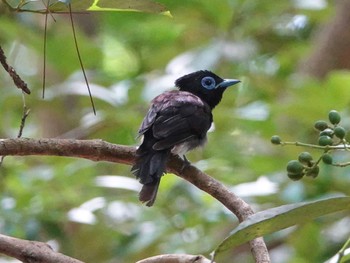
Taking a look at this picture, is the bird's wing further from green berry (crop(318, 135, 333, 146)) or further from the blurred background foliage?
green berry (crop(318, 135, 333, 146))

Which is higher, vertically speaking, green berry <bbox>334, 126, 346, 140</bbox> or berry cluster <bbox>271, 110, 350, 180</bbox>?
green berry <bbox>334, 126, 346, 140</bbox>

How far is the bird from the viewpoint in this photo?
244 centimetres

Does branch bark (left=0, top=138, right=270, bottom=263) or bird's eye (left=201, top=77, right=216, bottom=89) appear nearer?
branch bark (left=0, top=138, right=270, bottom=263)

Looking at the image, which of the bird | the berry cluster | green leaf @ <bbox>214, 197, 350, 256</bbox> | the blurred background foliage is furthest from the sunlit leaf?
the blurred background foliage

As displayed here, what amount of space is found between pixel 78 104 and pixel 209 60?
912 millimetres

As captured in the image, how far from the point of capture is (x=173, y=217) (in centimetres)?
341

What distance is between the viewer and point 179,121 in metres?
2.93

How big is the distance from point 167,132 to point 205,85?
2.36ft

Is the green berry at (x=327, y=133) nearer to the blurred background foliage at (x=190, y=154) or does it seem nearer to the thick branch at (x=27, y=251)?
the thick branch at (x=27, y=251)

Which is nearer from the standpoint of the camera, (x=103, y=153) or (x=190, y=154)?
(x=103, y=153)

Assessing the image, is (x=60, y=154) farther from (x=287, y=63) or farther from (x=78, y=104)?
(x=287, y=63)

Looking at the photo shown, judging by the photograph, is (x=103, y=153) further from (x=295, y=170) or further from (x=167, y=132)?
(x=167, y=132)

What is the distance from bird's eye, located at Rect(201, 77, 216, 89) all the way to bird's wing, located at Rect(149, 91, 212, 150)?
321 millimetres

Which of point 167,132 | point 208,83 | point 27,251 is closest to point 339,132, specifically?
point 27,251
